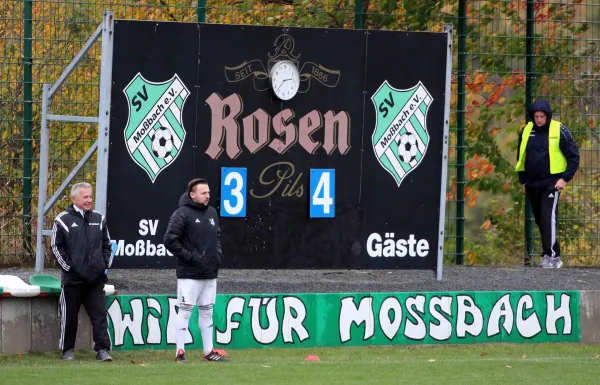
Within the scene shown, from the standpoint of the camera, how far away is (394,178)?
615 inches

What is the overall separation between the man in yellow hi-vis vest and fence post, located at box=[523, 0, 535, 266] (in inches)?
33.2

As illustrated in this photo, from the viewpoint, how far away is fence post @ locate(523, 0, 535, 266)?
18.1m

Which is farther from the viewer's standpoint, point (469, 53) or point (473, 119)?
point (473, 119)

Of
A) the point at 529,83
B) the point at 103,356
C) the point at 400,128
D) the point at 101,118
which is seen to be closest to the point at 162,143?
the point at 101,118

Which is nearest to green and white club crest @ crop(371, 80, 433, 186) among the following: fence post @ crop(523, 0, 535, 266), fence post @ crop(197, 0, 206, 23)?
fence post @ crop(197, 0, 206, 23)

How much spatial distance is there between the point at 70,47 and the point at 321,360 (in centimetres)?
530

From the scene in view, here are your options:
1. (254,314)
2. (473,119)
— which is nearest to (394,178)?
(254,314)

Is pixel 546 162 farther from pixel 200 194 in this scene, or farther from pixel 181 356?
pixel 181 356

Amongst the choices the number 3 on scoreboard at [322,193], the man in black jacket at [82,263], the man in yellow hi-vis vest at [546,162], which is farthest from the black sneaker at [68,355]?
the man in yellow hi-vis vest at [546,162]

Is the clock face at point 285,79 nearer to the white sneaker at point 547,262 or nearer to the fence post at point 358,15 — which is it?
the fence post at point 358,15

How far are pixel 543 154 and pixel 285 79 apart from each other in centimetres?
390

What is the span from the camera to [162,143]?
1463 cm

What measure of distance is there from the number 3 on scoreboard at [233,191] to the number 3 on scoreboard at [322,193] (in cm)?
81

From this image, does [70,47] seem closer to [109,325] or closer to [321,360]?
[109,325]
